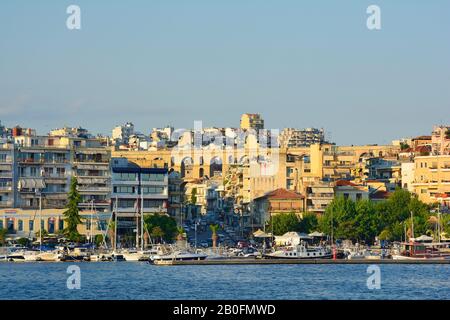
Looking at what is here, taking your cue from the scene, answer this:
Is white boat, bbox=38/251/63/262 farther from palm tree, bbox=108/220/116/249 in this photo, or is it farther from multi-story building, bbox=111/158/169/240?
multi-story building, bbox=111/158/169/240

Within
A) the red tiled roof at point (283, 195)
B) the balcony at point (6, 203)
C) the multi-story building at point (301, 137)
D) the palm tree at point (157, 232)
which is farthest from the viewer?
the multi-story building at point (301, 137)

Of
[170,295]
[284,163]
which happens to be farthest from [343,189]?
[170,295]

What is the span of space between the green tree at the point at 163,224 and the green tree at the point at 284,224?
7.47 m

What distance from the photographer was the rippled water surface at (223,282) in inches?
1807

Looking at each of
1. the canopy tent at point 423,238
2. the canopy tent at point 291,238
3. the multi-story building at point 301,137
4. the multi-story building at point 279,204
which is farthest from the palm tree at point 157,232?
the multi-story building at point 301,137

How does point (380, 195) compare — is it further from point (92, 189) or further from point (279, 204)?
point (92, 189)

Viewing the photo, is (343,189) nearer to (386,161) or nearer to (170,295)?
(386,161)

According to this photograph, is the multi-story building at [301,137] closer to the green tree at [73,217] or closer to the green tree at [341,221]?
the green tree at [341,221]

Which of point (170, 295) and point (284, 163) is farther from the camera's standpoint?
point (284, 163)

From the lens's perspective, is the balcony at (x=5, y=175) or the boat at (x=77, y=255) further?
the balcony at (x=5, y=175)

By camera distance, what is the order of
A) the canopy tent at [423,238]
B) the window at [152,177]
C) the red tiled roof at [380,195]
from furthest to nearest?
the red tiled roof at [380,195]
the window at [152,177]
the canopy tent at [423,238]

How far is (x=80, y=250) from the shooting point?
8000 centimetres

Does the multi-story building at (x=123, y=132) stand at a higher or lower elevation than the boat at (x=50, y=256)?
higher
